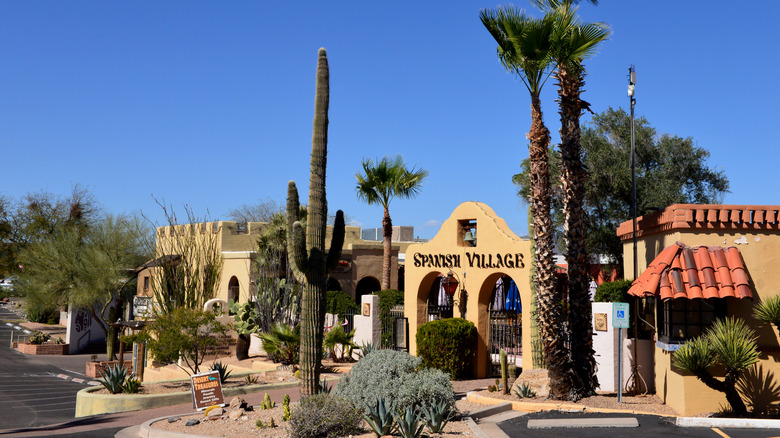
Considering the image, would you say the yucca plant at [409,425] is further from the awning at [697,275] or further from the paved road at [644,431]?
the awning at [697,275]

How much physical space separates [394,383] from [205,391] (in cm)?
479

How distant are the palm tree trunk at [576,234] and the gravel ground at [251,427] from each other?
8.39 feet

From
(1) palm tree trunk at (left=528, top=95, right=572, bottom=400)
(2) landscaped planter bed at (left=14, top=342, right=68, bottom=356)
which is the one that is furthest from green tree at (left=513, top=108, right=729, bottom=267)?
(2) landscaped planter bed at (left=14, top=342, right=68, bottom=356)

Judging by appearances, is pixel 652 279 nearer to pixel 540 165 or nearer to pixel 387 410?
pixel 540 165

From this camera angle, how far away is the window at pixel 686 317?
46.8 ft

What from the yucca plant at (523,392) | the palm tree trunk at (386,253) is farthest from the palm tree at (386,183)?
the yucca plant at (523,392)

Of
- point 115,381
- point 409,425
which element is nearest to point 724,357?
point 409,425

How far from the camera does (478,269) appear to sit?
1944 centimetres

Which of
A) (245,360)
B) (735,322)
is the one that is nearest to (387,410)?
(735,322)

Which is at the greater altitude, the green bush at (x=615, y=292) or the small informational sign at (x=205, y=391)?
the green bush at (x=615, y=292)

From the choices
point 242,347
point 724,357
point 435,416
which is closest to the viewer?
point 435,416

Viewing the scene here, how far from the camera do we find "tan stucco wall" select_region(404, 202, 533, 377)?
18.0 m

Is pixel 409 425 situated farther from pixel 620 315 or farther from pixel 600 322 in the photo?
pixel 600 322

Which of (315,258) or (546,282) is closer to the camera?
(315,258)
